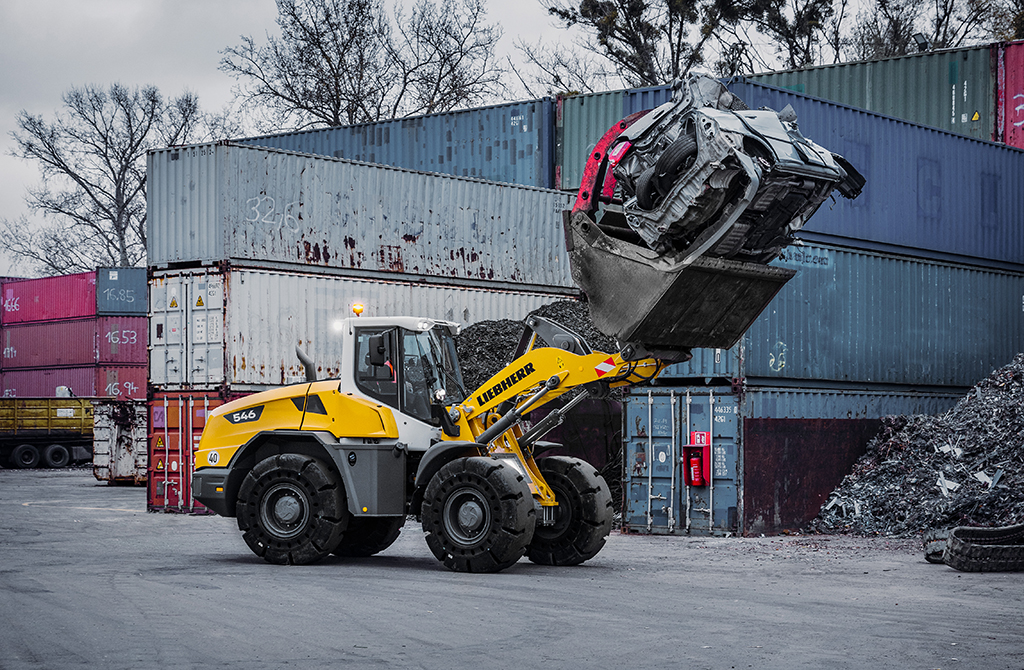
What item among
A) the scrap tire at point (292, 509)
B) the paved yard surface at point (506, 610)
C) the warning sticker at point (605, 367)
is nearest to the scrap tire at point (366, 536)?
the paved yard surface at point (506, 610)

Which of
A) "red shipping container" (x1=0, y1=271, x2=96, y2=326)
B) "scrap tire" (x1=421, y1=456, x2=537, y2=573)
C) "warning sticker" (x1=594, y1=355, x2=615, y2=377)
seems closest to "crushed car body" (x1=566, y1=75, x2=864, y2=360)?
"warning sticker" (x1=594, y1=355, x2=615, y2=377)

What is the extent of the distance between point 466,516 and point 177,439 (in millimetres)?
8516

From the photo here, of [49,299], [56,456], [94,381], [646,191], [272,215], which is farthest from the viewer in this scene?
[49,299]

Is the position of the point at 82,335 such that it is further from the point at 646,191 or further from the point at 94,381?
the point at 646,191

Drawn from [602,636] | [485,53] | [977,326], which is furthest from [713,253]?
→ [485,53]

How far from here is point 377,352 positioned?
1239 centimetres

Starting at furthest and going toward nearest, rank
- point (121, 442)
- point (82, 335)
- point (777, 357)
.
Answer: point (82, 335)
point (121, 442)
point (777, 357)

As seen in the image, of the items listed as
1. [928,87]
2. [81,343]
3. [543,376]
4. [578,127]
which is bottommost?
[543,376]

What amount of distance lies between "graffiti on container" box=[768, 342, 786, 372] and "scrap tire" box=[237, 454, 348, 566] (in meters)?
6.54

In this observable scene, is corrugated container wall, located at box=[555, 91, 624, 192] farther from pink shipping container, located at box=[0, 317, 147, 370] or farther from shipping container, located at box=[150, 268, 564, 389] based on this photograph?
pink shipping container, located at box=[0, 317, 147, 370]

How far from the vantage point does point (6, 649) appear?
7.90 m

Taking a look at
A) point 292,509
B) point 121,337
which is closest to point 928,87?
point 292,509

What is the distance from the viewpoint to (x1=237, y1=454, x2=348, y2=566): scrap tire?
1265cm

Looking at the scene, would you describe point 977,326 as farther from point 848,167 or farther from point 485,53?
point 485,53
